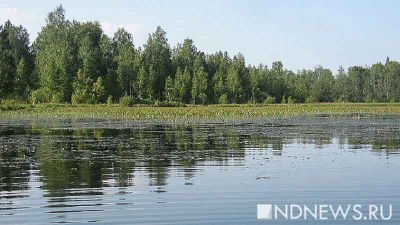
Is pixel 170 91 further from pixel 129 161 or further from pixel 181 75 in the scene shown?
pixel 129 161

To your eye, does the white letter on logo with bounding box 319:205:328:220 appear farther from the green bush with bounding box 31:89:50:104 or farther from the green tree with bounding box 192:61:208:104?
the green tree with bounding box 192:61:208:104

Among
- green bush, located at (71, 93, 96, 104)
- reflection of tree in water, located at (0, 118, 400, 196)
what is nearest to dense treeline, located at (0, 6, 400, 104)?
green bush, located at (71, 93, 96, 104)

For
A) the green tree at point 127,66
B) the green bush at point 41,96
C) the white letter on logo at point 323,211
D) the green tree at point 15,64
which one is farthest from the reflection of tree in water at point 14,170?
the green tree at point 127,66

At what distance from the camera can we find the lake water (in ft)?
46.1

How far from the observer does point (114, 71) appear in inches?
4449

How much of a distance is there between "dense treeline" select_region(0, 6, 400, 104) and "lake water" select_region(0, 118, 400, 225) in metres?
67.9

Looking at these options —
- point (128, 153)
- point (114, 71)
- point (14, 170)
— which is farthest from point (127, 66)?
point (14, 170)

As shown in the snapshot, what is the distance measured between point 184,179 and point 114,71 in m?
95.6

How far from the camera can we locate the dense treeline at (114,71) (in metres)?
104

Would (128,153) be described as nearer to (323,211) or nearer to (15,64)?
(323,211)

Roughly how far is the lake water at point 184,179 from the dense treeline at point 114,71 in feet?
223

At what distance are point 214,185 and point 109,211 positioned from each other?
15.6 ft

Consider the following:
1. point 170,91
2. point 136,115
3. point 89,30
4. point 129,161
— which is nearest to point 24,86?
point 89,30

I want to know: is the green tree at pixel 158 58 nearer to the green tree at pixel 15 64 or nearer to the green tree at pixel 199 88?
the green tree at pixel 199 88
